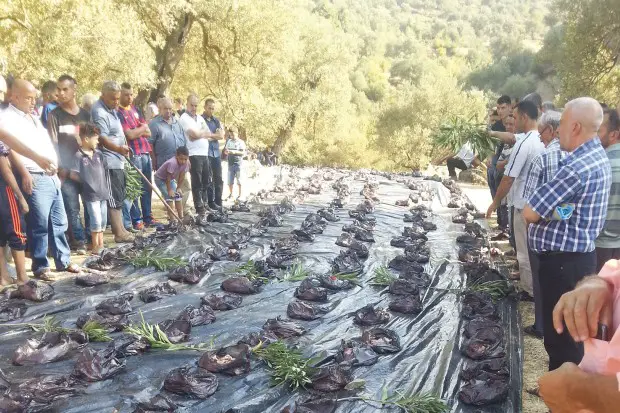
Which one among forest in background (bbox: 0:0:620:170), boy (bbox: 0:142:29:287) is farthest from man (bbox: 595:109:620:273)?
boy (bbox: 0:142:29:287)

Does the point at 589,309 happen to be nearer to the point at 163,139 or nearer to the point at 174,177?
the point at 174,177

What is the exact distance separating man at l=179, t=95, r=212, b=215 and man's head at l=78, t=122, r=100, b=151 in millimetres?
2270

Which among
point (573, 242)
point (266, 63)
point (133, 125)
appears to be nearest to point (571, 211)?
point (573, 242)

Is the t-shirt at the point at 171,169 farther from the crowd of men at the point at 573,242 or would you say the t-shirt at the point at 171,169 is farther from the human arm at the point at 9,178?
the crowd of men at the point at 573,242

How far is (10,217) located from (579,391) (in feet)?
17.8

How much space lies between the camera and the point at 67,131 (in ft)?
19.9

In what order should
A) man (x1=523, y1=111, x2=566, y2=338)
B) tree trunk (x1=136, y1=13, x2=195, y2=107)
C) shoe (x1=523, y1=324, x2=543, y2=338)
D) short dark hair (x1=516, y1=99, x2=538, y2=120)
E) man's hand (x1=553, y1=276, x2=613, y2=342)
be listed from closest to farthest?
man's hand (x1=553, y1=276, x2=613, y2=342) → man (x1=523, y1=111, x2=566, y2=338) → shoe (x1=523, y1=324, x2=543, y2=338) → short dark hair (x1=516, y1=99, x2=538, y2=120) → tree trunk (x1=136, y1=13, x2=195, y2=107)

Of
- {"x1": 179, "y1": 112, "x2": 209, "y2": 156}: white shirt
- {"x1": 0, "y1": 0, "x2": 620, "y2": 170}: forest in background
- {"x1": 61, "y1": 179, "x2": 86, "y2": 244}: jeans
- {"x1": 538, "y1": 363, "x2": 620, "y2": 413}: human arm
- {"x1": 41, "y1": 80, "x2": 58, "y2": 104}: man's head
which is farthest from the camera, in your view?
{"x1": 0, "y1": 0, "x2": 620, "y2": 170}: forest in background

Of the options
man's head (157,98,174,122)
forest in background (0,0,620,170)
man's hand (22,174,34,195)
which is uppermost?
forest in background (0,0,620,170)

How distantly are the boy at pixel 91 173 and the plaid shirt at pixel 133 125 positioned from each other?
0.96 metres

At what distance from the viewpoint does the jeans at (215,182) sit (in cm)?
930

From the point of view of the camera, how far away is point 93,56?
10688 mm

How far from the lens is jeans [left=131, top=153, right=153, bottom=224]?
7.53m

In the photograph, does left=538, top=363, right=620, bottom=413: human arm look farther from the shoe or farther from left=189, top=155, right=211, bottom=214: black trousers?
left=189, top=155, right=211, bottom=214: black trousers
